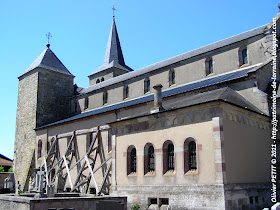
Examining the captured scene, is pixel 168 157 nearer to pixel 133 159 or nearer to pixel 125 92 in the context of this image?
pixel 133 159

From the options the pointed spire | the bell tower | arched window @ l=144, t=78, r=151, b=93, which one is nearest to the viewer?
arched window @ l=144, t=78, r=151, b=93

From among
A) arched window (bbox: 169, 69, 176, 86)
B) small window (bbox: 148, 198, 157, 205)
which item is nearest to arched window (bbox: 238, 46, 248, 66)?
arched window (bbox: 169, 69, 176, 86)

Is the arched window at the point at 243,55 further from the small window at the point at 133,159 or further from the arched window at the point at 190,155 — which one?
the small window at the point at 133,159

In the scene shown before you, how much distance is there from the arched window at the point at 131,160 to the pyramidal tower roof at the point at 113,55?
26277 millimetres

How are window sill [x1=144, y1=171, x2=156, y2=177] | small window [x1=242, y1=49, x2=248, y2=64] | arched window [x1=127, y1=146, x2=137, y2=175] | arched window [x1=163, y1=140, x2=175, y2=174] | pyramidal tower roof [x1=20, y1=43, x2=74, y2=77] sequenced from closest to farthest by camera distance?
arched window [x1=163, y1=140, x2=175, y2=174] < window sill [x1=144, y1=171, x2=156, y2=177] < arched window [x1=127, y1=146, x2=137, y2=175] < small window [x1=242, y1=49, x2=248, y2=64] < pyramidal tower roof [x1=20, y1=43, x2=74, y2=77]

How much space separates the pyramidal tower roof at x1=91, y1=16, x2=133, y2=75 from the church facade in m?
13.2

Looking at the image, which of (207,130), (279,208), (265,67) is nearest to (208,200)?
(207,130)

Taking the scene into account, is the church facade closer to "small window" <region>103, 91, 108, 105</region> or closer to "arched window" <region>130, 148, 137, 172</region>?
"arched window" <region>130, 148, 137, 172</region>

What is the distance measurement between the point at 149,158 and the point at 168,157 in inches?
53.2

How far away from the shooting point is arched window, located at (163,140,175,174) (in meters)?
15.5

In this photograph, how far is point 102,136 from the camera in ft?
83.4

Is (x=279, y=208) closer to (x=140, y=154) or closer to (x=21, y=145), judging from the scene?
(x=140, y=154)

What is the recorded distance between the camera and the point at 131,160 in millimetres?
17703

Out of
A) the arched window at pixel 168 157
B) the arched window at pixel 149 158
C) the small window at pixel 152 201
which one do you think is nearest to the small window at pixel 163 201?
the small window at pixel 152 201
